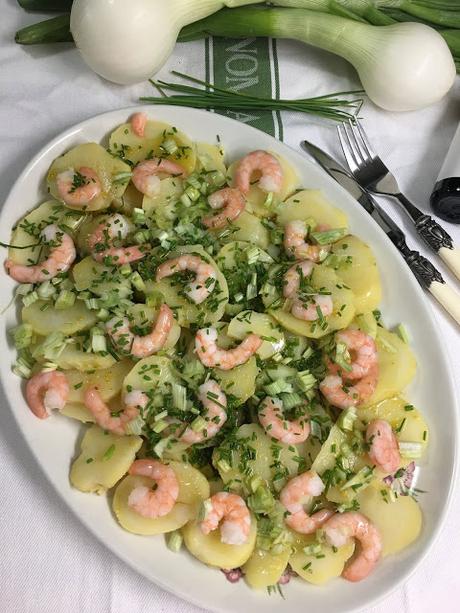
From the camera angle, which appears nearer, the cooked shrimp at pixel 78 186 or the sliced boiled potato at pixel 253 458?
the sliced boiled potato at pixel 253 458

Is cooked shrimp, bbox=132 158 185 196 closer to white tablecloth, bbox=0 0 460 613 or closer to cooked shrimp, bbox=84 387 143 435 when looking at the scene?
white tablecloth, bbox=0 0 460 613

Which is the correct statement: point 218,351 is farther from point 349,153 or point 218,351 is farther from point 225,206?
point 349,153

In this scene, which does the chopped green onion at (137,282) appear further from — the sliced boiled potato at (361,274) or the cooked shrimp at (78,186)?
the sliced boiled potato at (361,274)

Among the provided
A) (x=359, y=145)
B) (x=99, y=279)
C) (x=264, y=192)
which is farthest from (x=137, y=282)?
(x=359, y=145)

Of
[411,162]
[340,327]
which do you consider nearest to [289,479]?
[340,327]

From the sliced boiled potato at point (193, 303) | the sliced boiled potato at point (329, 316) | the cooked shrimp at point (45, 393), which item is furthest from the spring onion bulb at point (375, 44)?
the cooked shrimp at point (45, 393)
